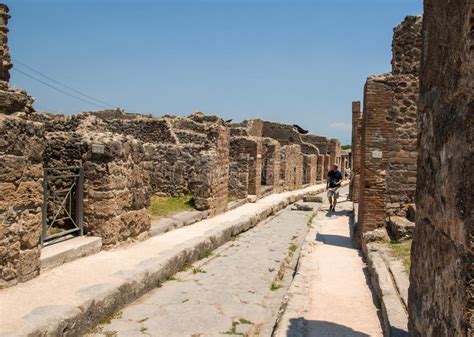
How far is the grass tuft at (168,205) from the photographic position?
1090 centimetres

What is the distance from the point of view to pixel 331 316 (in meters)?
4.88

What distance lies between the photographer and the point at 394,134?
8.93 metres

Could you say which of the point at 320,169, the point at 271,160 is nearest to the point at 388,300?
the point at 271,160

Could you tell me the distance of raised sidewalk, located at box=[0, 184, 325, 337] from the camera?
400 cm

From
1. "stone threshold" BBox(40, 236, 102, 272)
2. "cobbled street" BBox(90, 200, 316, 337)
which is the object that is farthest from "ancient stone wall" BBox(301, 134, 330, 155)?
"stone threshold" BBox(40, 236, 102, 272)

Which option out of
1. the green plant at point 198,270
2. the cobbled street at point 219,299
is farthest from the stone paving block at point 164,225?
the green plant at point 198,270

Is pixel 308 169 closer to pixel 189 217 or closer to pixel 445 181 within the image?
pixel 189 217

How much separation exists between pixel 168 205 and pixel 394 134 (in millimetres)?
6031

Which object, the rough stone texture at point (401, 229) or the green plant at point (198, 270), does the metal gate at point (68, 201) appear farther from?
the rough stone texture at point (401, 229)

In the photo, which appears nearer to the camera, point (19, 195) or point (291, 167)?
point (19, 195)

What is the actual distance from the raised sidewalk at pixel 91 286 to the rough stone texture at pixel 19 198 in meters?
0.23

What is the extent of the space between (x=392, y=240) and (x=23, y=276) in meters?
5.93

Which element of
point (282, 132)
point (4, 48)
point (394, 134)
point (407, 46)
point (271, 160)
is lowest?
point (271, 160)

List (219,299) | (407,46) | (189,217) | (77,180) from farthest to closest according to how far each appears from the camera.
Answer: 1. (189,217)
2. (407,46)
3. (77,180)
4. (219,299)
